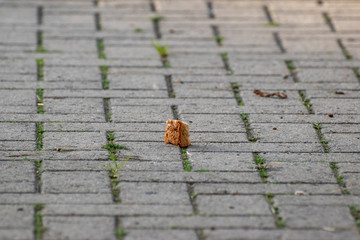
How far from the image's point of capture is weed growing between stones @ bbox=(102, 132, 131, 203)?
3.08m

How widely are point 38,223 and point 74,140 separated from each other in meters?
0.89

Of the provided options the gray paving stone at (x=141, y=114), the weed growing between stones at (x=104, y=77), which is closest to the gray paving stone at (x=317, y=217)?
the gray paving stone at (x=141, y=114)

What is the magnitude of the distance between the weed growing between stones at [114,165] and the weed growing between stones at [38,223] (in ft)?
1.14

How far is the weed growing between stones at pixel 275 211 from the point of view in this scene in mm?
2832

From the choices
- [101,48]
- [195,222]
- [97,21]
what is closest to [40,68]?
[101,48]

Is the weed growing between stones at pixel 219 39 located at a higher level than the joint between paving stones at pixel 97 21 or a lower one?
lower

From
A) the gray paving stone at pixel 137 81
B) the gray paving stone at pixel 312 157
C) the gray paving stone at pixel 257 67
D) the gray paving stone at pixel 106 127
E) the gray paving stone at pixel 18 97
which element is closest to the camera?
the gray paving stone at pixel 312 157

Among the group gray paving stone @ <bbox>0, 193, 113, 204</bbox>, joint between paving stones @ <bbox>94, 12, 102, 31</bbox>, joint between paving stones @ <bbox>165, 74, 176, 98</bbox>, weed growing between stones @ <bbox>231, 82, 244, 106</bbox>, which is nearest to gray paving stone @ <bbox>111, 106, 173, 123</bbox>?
joint between paving stones @ <bbox>165, 74, 176, 98</bbox>

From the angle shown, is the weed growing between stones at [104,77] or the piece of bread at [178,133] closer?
the piece of bread at [178,133]

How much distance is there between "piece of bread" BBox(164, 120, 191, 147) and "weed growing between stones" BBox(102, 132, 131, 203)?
25cm

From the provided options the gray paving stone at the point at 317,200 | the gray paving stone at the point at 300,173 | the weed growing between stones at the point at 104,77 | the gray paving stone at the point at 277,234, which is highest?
the weed growing between stones at the point at 104,77

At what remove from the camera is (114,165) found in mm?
3332

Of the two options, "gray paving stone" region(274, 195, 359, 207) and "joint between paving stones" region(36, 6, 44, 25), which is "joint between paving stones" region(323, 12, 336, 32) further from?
"gray paving stone" region(274, 195, 359, 207)

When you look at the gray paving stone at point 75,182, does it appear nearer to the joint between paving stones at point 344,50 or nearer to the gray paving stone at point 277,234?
the gray paving stone at point 277,234
